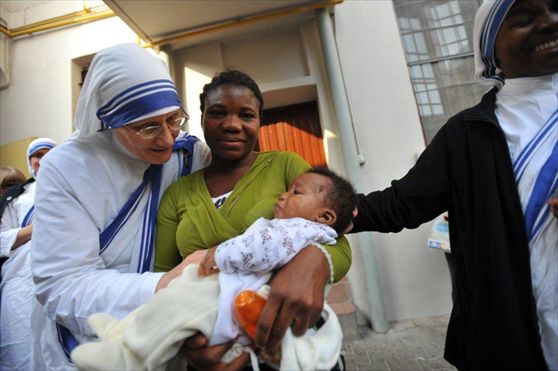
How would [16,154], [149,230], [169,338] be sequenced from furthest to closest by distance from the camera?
[16,154] → [149,230] → [169,338]

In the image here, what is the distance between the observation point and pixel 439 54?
13.2 feet

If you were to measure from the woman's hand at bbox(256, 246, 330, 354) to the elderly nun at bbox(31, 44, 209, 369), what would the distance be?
1.35ft

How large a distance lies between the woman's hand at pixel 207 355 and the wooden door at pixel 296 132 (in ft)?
11.4

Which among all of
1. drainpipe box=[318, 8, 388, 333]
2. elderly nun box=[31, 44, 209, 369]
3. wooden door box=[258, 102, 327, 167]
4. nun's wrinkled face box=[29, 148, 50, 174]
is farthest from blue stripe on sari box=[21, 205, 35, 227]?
drainpipe box=[318, 8, 388, 333]

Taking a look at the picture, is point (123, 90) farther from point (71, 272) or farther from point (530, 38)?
point (530, 38)

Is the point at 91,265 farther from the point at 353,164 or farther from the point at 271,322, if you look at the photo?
the point at 353,164

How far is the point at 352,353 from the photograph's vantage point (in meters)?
2.93

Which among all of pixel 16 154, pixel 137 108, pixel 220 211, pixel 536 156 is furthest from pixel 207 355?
pixel 16 154

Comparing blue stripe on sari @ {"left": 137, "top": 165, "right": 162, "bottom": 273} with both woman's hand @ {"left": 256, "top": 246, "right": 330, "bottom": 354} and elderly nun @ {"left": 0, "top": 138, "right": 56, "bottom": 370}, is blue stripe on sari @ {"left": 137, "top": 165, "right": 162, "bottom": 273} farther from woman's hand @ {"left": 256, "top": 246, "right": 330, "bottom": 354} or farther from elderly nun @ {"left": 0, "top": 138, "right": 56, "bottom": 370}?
elderly nun @ {"left": 0, "top": 138, "right": 56, "bottom": 370}

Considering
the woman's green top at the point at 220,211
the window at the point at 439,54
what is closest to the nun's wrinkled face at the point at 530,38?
the woman's green top at the point at 220,211

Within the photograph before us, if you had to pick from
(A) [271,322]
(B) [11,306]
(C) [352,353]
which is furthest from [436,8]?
(B) [11,306]

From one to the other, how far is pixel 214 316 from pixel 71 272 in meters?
0.56

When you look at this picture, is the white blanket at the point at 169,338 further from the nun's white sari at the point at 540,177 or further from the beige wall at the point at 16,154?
the beige wall at the point at 16,154

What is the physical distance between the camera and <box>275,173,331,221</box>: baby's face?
116 cm
